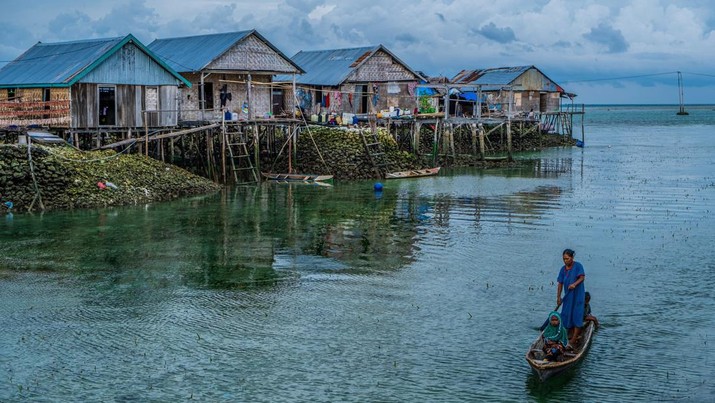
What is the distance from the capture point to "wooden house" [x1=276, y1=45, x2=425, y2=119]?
4722cm

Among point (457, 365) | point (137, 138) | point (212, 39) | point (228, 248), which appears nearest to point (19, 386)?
point (457, 365)

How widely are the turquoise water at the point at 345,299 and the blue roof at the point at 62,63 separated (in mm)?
6677

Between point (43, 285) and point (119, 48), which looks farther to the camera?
point (119, 48)

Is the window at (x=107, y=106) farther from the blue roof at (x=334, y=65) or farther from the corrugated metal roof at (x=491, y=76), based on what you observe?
the corrugated metal roof at (x=491, y=76)

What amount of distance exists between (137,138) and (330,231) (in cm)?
1154

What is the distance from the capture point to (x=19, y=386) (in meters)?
13.0

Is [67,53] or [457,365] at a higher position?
[67,53]

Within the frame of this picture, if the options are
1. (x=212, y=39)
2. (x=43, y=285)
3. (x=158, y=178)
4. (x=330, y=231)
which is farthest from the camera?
(x=212, y=39)

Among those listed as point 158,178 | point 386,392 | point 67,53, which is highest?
point 67,53

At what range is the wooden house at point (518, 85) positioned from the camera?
62469 mm

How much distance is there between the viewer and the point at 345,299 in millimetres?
17844

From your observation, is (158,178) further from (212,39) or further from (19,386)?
(19,386)

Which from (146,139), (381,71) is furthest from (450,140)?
(146,139)

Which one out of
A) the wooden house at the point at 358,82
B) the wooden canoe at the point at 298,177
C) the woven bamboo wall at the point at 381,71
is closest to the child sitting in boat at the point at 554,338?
the wooden canoe at the point at 298,177
